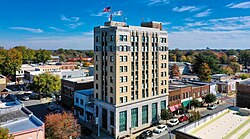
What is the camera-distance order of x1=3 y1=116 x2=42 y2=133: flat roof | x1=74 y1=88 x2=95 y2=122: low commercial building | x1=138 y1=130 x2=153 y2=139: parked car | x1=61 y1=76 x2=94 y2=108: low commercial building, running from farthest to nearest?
1. x1=61 y1=76 x2=94 y2=108: low commercial building
2. x1=74 y1=88 x2=95 y2=122: low commercial building
3. x1=138 y1=130 x2=153 y2=139: parked car
4. x1=3 y1=116 x2=42 y2=133: flat roof

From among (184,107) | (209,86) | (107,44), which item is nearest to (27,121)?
(107,44)

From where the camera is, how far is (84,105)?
53.1 meters

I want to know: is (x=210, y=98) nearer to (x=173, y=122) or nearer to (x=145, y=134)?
(x=173, y=122)

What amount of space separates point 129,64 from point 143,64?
445 centimetres

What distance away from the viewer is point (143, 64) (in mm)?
47906

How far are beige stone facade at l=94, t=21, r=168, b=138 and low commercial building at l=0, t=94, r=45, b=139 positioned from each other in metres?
15.3

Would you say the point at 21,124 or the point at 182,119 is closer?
the point at 21,124

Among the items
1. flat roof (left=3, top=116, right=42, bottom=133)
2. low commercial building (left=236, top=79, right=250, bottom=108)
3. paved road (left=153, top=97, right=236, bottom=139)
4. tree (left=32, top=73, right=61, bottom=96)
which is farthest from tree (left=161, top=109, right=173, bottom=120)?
tree (left=32, top=73, right=61, bottom=96)

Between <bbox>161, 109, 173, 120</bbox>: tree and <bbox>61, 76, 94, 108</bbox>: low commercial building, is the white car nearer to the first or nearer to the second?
<bbox>161, 109, 173, 120</bbox>: tree

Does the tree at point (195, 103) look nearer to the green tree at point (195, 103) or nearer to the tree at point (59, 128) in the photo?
the green tree at point (195, 103)

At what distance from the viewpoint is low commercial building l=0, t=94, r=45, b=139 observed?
95.9 feet

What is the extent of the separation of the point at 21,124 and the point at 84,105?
21608 mm

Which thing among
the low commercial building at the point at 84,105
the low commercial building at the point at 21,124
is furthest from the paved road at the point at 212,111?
the low commercial building at the point at 21,124

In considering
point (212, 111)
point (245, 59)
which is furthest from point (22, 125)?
point (245, 59)
